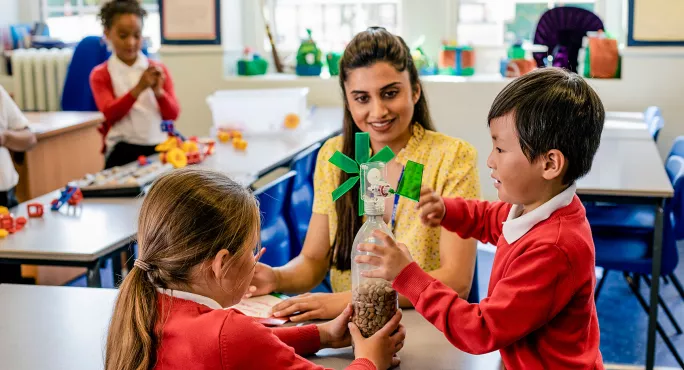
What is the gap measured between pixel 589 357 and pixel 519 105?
0.41m

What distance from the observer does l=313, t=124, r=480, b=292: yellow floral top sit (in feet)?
6.42

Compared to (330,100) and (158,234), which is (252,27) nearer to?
(330,100)

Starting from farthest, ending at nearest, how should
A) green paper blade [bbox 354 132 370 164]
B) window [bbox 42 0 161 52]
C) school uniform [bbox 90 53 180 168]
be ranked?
window [bbox 42 0 161 52] < school uniform [bbox 90 53 180 168] < green paper blade [bbox 354 132 370 164]

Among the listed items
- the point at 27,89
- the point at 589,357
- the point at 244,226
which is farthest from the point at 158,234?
the point at 27,89

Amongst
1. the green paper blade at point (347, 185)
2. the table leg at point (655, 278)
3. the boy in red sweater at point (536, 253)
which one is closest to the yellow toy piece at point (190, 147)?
the table leg at point (655, 278)

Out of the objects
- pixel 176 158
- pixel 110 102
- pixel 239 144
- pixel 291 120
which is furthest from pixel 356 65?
pixel 291 120

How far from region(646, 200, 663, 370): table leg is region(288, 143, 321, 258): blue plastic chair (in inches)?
48.1

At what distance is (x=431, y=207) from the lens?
1.54m

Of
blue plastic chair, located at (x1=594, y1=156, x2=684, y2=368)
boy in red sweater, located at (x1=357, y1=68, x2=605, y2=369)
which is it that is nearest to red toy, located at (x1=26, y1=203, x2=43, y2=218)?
boy in red sweater, located at (x1=357, y1=68, x2=605, y2=369)

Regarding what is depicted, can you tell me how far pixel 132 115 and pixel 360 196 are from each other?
277cm

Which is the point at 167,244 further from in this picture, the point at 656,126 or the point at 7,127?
the point at 656,126

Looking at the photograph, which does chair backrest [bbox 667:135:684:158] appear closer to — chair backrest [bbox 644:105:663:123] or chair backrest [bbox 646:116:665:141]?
chair backrest [bbox 646:116:665:141]

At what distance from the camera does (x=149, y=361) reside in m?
1.16

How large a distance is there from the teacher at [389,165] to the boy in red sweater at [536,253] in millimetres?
562
